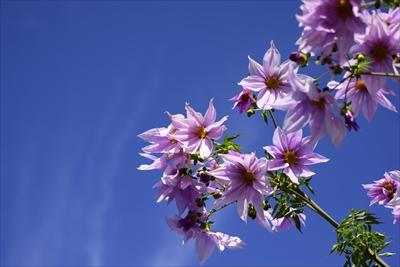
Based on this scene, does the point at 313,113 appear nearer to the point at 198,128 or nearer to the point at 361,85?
the point at 361,85

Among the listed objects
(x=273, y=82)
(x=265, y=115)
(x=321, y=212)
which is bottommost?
(x=321, y=212)

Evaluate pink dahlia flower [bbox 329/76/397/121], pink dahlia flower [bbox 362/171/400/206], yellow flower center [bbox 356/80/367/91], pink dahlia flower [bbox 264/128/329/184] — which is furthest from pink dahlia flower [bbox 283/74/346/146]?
pink dahlia flower [bbox 362/171/400/206]

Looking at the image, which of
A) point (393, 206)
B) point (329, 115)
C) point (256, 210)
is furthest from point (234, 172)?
point (393, 206)

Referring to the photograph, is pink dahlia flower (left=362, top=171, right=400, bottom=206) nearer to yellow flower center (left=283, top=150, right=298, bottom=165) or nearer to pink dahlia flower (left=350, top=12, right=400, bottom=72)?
yellow flower center (left=283, top=150, right=298, bottom=165)

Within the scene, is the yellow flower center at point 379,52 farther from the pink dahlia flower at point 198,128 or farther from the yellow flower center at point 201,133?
the yellow flower center at point 201,133

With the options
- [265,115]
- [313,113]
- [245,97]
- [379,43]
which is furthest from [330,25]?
[245,97]
